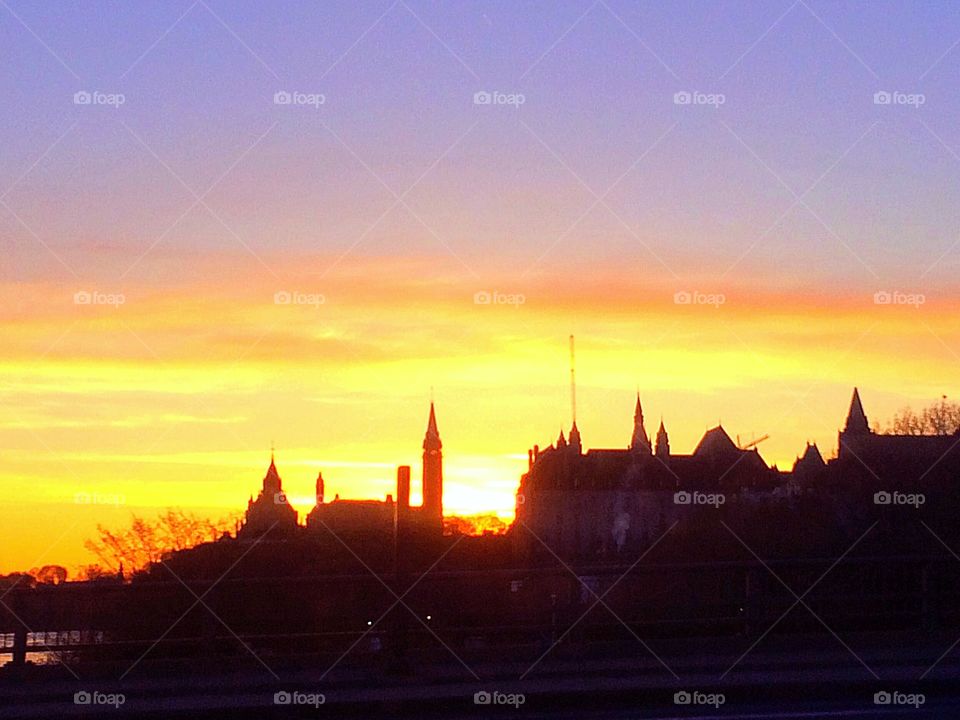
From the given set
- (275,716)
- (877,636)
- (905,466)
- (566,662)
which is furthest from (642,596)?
(905,466)

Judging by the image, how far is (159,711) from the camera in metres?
12.6

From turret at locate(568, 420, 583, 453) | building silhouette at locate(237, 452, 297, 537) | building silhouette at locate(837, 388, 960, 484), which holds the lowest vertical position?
building silhouette at locate(237, 452, 297, 537)

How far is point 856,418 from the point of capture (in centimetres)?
12312

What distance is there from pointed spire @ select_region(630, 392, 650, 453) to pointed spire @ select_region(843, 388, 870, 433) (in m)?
17.4

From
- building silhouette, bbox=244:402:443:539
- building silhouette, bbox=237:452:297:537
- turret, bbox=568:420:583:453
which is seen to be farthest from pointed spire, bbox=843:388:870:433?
building silhouette, bbox=237:452:297:537

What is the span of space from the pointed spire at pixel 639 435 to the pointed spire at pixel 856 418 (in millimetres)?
17391

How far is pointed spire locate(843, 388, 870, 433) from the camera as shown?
115 meters

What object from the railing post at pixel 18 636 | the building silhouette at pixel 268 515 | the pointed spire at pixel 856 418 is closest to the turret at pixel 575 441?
the pointed spire at pixel 856 418

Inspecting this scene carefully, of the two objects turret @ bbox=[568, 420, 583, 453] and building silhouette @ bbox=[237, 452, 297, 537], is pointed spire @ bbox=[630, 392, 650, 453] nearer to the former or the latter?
turret @ bbox=[568, 420, 583, 453]

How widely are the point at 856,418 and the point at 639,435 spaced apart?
20.1 meters

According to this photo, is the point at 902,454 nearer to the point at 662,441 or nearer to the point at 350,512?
the point at 350,512

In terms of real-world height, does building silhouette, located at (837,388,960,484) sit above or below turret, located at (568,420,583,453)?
below

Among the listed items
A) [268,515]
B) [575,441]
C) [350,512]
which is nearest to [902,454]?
[350,512]

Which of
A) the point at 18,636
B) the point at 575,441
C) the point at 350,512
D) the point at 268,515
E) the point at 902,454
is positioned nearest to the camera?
the point at 18,636
